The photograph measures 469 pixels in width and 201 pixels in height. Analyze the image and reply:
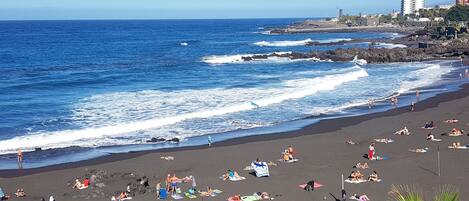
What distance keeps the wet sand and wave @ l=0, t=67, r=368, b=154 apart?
14.0 ft

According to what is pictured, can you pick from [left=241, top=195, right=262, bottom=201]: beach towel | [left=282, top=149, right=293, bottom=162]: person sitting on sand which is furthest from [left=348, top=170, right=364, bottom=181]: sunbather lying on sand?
[left=282, top=149, right=293, bottom=162]: person sitting on sand

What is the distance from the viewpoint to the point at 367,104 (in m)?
38.0

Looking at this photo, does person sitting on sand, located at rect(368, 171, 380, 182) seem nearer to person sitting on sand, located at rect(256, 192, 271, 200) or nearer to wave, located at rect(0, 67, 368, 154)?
person sitting on sand, located at rect(256, 192, 271, 200)

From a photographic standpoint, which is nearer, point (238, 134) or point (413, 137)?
point (413, 137)

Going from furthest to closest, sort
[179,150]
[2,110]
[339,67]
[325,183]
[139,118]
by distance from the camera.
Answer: [339,67] → [2,110] → [139,118] → [179,150] → [325,183]

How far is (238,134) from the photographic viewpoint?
97.0 feet

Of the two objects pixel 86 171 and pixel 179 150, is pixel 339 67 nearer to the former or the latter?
pixel 179 150

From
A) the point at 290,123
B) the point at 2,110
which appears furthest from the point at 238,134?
the point at 2,110

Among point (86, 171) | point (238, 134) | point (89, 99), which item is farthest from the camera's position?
point (89, 99)

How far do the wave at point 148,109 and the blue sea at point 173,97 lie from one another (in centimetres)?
6

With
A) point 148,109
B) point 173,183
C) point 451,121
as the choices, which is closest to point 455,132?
point 451,121

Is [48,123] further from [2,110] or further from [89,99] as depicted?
[89,99]

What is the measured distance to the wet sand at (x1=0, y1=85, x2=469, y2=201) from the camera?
19.4 meters

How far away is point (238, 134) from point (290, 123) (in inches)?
153
